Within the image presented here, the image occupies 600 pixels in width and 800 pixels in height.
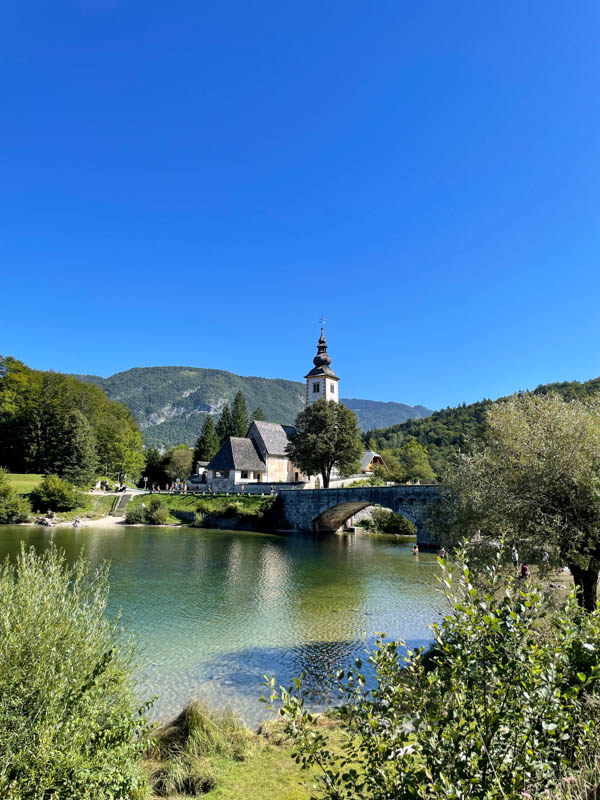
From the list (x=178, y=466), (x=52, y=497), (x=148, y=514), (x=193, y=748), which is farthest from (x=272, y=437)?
(x=193, y=748)

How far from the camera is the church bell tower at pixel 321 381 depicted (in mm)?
66000

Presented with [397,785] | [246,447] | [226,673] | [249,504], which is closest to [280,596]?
[226,673]

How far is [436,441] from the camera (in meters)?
99.6

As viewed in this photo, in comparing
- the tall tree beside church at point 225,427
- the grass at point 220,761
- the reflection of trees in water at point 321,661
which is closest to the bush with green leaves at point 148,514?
the tall tree beside church at point 225,427

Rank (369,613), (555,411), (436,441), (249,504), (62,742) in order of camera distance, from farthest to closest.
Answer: (436,441), (249,504), (369,613), (555,411), (62,742)

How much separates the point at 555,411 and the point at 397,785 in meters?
11.8

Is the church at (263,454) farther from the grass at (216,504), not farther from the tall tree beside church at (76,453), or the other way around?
the tall tree beside church at (76,453)

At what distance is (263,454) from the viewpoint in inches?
2628

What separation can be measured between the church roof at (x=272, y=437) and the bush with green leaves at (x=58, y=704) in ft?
195

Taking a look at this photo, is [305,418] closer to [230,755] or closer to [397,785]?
[230,755]

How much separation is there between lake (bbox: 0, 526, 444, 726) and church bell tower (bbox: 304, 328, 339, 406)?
30.2m

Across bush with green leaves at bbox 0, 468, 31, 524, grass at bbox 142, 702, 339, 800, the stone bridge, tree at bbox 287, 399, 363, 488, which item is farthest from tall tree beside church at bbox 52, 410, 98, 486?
grass at bbox 142, 702, 339, 800

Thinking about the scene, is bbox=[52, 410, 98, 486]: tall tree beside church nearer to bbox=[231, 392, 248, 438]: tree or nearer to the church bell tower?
the church bell tower

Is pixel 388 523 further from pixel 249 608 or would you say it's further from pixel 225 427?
pixel 225 427
